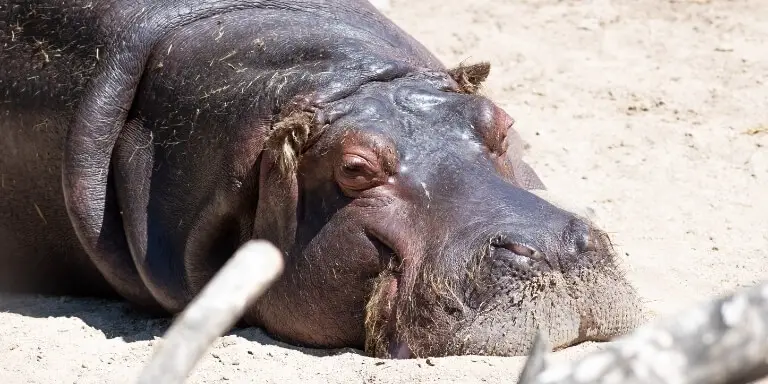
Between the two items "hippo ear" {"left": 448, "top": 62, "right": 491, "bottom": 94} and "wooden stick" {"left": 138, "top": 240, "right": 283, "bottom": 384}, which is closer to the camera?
"wooden stick" {"left": 138, "top": 240, "right": 283, "bottom": 384}

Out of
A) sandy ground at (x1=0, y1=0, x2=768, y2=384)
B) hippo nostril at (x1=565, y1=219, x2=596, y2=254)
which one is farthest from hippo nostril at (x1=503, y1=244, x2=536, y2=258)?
sandy ground at (x1=0, y1=0, x2=768, y2=384)

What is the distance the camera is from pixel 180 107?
4.90 meters

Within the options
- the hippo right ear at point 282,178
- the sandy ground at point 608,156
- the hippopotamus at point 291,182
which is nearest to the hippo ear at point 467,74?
the hippopotamus at point 291,182

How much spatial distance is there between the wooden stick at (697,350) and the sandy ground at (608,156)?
77.1 inches

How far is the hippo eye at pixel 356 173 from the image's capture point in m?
4.36

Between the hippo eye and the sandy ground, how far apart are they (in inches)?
21.9

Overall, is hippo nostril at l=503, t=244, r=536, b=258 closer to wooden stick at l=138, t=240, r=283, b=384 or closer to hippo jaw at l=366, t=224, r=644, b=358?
hippo jaw at l=366, t=224, r=644, b=358

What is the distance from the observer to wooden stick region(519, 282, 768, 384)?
191 cm

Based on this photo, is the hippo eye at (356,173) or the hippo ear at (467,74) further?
the hippo ear at (467,74)

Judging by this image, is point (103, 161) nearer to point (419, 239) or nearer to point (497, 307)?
point (419, 239)

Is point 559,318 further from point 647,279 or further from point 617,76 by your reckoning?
point 617,76

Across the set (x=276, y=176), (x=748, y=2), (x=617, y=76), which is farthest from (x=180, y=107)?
(x=748, y=2)

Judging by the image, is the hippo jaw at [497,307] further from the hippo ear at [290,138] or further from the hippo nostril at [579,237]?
the hippo ear at [290,138]

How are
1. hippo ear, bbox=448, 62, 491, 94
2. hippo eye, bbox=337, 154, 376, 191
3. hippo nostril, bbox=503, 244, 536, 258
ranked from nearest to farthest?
hippo nostril, bbox=503, 244, 536, 258 < hippo eye, bbox=337, 154, 376, 191 < hippo ear, bbox=448, 62, 491, 94
